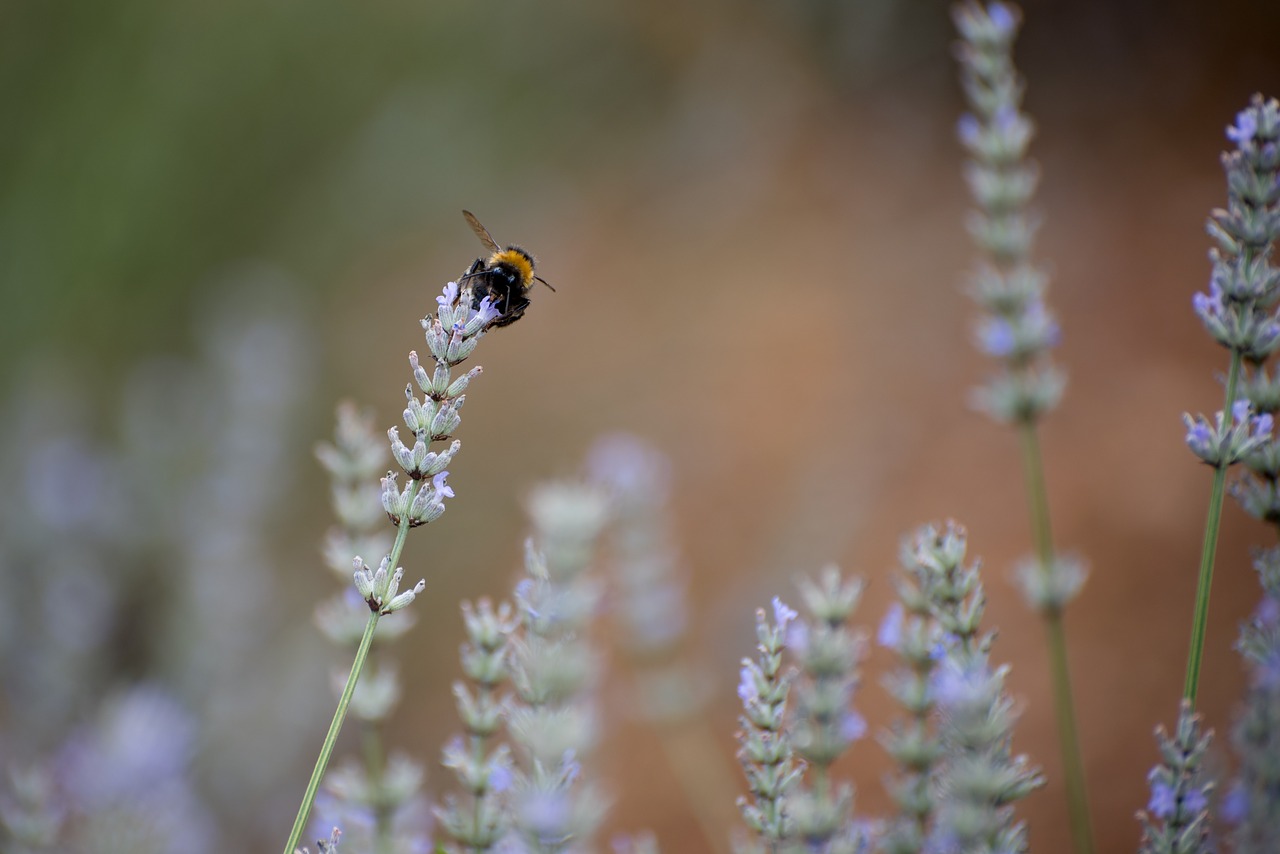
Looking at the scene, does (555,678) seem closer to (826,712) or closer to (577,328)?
(826,712)

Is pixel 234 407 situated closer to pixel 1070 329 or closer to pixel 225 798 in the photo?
pixel 225 798

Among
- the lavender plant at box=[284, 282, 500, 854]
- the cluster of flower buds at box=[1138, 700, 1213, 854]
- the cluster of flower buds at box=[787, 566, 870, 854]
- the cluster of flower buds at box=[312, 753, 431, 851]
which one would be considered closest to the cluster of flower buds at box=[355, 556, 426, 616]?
the lavender plant at box=[284, 282, 500, 854]

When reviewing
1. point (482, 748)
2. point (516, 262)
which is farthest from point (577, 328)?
point (482, 748)

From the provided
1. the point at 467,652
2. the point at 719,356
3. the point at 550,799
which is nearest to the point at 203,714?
the point at 467,652

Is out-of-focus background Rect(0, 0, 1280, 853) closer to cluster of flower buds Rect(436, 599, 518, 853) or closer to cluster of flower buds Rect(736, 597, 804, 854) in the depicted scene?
cluster of flower buds Rect(436, 599, 518, 853)

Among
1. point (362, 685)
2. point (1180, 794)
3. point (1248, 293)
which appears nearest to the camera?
point (1180, 794)

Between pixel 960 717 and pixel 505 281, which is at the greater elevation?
pixel 505 281
